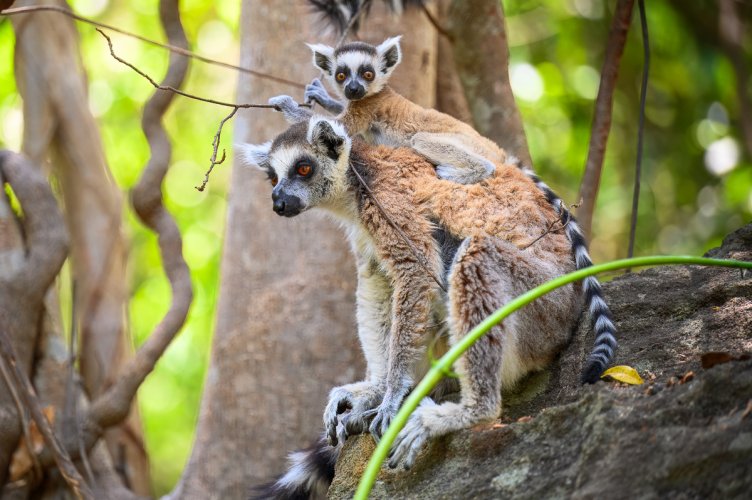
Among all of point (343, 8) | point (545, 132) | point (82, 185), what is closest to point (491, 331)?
point (343, 8)

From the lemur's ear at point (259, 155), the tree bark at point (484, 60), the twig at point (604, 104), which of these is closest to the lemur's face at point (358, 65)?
the tree bark at point (484, 60)

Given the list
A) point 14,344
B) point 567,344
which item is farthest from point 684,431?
point 14,344

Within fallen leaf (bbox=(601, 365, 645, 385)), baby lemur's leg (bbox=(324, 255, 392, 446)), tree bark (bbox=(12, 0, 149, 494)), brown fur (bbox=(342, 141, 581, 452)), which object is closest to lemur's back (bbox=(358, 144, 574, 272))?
brown fur (bbox=(342, 141, 581, 452))

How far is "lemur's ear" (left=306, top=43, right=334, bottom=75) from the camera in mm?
6289

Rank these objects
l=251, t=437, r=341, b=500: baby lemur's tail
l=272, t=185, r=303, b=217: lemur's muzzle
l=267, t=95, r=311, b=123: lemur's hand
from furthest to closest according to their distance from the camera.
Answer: l=267, t=95, r=311, b=123: lemur's hand < l=272, t=185, r=303, b=217: lemur's muzzle < l=251, t=437, r=341, b=500: baby lemur's tail

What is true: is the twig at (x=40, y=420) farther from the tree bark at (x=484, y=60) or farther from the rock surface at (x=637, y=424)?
the tree bark at (x=484, y=60)

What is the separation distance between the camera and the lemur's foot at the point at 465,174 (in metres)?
5.18

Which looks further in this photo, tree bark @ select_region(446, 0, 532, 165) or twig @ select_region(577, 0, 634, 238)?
tree bark @ select_region(446, 0, 532, 165)

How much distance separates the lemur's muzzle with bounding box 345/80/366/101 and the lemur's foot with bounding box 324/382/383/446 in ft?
7.52

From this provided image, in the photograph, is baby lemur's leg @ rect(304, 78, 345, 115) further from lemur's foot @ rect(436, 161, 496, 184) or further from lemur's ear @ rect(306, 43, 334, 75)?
lemur's foot @ rect(436, 161, 496, 184)

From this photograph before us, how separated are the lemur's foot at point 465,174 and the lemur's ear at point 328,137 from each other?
0.62 meters

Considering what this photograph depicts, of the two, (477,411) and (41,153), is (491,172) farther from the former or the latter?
(41,153)

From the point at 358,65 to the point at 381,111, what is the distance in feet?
1.28

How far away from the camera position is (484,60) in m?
6.97
